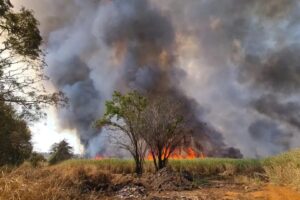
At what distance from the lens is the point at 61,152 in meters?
53.3

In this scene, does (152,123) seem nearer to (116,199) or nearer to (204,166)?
(204,166)

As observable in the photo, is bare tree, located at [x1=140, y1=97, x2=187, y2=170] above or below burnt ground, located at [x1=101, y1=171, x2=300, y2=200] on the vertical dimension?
above

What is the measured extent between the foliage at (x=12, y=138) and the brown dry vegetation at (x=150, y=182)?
5.78 meters

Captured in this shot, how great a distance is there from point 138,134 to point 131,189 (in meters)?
13.3

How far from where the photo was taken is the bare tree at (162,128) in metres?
30.4

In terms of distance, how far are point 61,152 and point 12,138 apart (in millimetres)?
23137

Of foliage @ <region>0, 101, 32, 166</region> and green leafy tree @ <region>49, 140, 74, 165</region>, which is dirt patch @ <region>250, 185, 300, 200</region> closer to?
foliage @ <region>0, 101, 32, 166</region>

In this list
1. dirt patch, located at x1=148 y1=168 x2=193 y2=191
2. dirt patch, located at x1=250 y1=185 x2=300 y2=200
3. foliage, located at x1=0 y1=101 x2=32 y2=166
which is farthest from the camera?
foliage, located at x1=0 y1=101 x2=32 y2=166

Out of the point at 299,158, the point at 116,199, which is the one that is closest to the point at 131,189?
the point at 116,199

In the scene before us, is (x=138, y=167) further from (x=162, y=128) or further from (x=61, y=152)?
(x=61, y=152)

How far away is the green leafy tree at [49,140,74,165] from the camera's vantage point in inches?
2067

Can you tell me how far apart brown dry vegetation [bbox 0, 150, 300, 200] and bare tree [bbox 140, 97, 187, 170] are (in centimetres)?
304

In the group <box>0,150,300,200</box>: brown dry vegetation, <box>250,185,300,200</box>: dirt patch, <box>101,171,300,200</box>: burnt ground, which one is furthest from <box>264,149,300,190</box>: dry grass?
<box>250,185,300,200</box>: dirt patch

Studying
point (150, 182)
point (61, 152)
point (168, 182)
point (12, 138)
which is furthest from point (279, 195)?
point (61, 152)
